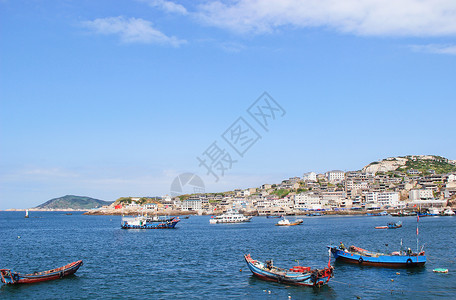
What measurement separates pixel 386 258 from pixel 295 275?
38.4 feet

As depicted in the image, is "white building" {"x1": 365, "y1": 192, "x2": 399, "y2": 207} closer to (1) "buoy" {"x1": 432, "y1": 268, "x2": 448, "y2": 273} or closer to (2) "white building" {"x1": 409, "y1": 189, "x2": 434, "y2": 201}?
(2) "white building" {"x1": 409, "y1": 189, "x2": 434, "y2": 201}

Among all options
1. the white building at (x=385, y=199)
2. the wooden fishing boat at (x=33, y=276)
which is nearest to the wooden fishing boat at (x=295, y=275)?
the wooden fishing boat at (x=33, y=276)

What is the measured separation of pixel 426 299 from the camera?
1058 inches

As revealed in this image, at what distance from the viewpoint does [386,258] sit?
3716 centimetres

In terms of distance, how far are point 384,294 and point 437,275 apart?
8.31 metres

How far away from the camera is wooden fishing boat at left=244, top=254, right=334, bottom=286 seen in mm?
29969

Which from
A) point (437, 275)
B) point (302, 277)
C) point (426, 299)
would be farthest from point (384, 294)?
point (437, 275)

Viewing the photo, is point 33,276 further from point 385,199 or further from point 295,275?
point 385,199

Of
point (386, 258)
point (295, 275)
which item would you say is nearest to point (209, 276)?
point (295, 275)

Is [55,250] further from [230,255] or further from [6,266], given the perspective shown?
[230,255]

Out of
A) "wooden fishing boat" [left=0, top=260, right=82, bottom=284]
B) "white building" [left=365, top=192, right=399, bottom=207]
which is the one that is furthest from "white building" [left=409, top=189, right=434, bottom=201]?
"wooden fishing boat" [left=0, top=260, right=82, bottom=284]

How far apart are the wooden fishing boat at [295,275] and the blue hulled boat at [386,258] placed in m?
9.62

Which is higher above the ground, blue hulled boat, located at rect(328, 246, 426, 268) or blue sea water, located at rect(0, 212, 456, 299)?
blue hulled boat, located at rect(328, 246, 426, 268)

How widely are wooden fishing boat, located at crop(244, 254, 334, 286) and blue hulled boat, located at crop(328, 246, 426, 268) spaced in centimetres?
962
